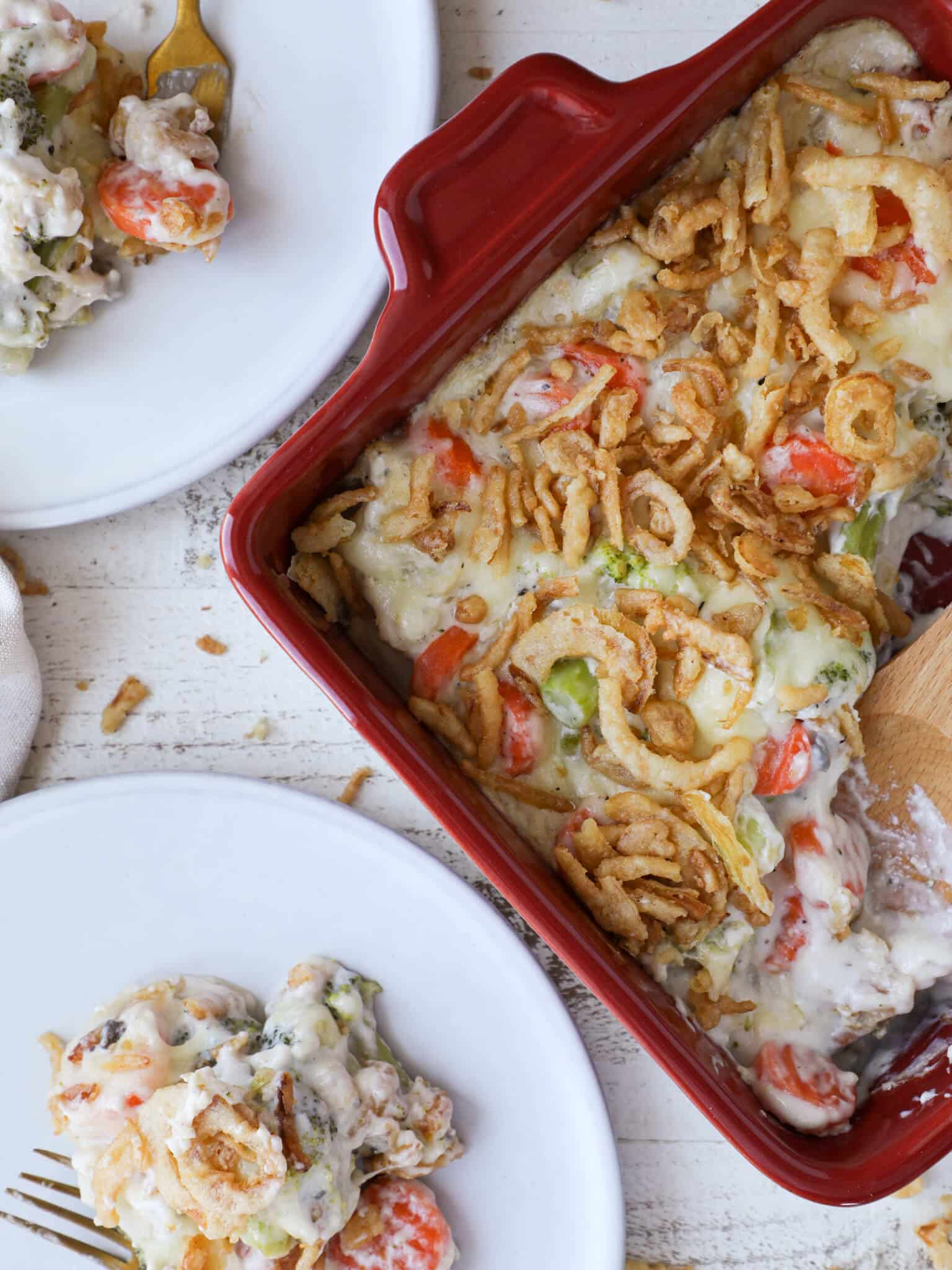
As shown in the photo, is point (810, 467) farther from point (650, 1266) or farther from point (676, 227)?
point (650, 1266)

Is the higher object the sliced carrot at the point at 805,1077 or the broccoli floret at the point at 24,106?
the broccoli floret at the point at 24,106

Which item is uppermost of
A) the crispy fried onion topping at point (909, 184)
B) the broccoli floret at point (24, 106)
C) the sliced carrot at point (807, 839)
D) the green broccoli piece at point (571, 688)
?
the broccoli floret at point (24, 106)

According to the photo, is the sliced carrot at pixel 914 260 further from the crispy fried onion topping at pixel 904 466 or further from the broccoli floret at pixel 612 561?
the broccoli floret at pixel 612 561

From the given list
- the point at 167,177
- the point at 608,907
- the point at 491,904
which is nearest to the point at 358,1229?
the point at 491,904

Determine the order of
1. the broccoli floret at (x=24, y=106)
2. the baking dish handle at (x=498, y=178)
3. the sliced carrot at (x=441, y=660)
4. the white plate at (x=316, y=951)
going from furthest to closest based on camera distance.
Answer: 1. the white plate at (x=316, y=951)
2. the broccoli floret at (x=24, y=106)
3. the sliced carrot at (x=441, y=660)
4. the baking dish handle at (x=498, y=178)

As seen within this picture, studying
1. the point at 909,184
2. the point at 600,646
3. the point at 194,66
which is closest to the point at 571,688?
the point at 600,646

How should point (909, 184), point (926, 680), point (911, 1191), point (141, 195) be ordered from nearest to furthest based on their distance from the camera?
point (909, 184), point (926, 680), point (141, 195), point (911, 1191)

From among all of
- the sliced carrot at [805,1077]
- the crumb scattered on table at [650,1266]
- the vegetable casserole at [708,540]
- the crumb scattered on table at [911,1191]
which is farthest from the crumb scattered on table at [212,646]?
the crumb scattered on table at [911,1191]

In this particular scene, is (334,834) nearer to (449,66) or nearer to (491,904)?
(491,904)

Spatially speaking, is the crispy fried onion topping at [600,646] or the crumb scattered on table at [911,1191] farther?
the crumb scattered on table at [911,1191]
